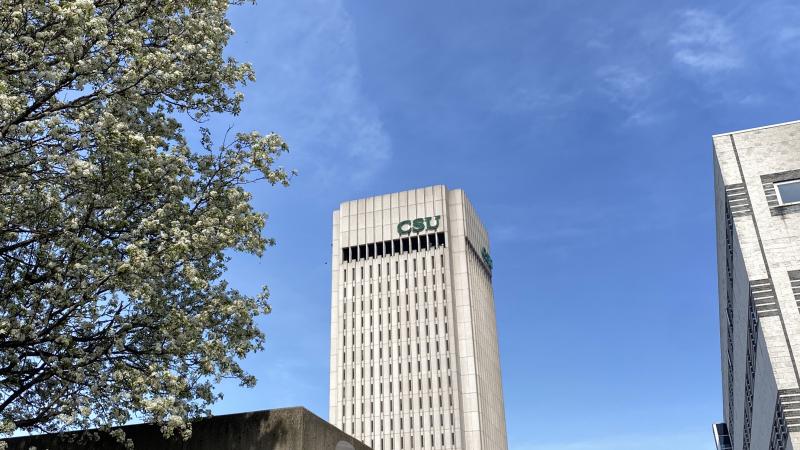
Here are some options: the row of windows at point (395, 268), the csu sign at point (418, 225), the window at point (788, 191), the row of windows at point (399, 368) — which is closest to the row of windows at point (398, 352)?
the row of windows at point (399, 368)

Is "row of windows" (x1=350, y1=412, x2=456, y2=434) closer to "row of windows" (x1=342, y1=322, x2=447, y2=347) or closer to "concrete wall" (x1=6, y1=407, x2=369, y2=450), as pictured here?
"row of windows" (x1=342, y1=322, x2=447, y2=347)

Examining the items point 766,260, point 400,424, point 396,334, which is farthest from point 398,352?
point 766,260

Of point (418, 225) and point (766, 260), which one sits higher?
point (418, 225)

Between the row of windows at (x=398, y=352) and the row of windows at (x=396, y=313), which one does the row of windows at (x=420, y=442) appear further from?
the row of windows at (x=396, y=313)

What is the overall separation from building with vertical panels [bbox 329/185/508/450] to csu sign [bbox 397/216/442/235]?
6.5 inches

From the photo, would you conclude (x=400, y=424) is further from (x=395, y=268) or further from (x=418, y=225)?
(x=418, y=225)

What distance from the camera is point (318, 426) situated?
44.8 feet

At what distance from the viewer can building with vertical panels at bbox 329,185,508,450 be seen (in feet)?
295

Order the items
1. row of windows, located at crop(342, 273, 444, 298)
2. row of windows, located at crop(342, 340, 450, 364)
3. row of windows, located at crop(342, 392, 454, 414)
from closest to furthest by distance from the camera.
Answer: row of windows, located at crop(342, 392, 454, 414) → row of windows, located at crop(342, 340, 450, 364) → row of windows, located at crop(342, 273, 444, 298)

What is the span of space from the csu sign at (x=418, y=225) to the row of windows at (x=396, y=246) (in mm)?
1106

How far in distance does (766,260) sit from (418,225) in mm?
68705

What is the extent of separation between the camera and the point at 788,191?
128 feet

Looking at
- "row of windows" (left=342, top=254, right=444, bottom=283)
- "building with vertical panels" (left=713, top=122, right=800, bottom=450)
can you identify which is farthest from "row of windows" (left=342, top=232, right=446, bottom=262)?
"building with vertical panels" (left=713, top=122, right=800, bottom=450)

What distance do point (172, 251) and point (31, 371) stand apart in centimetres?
399
